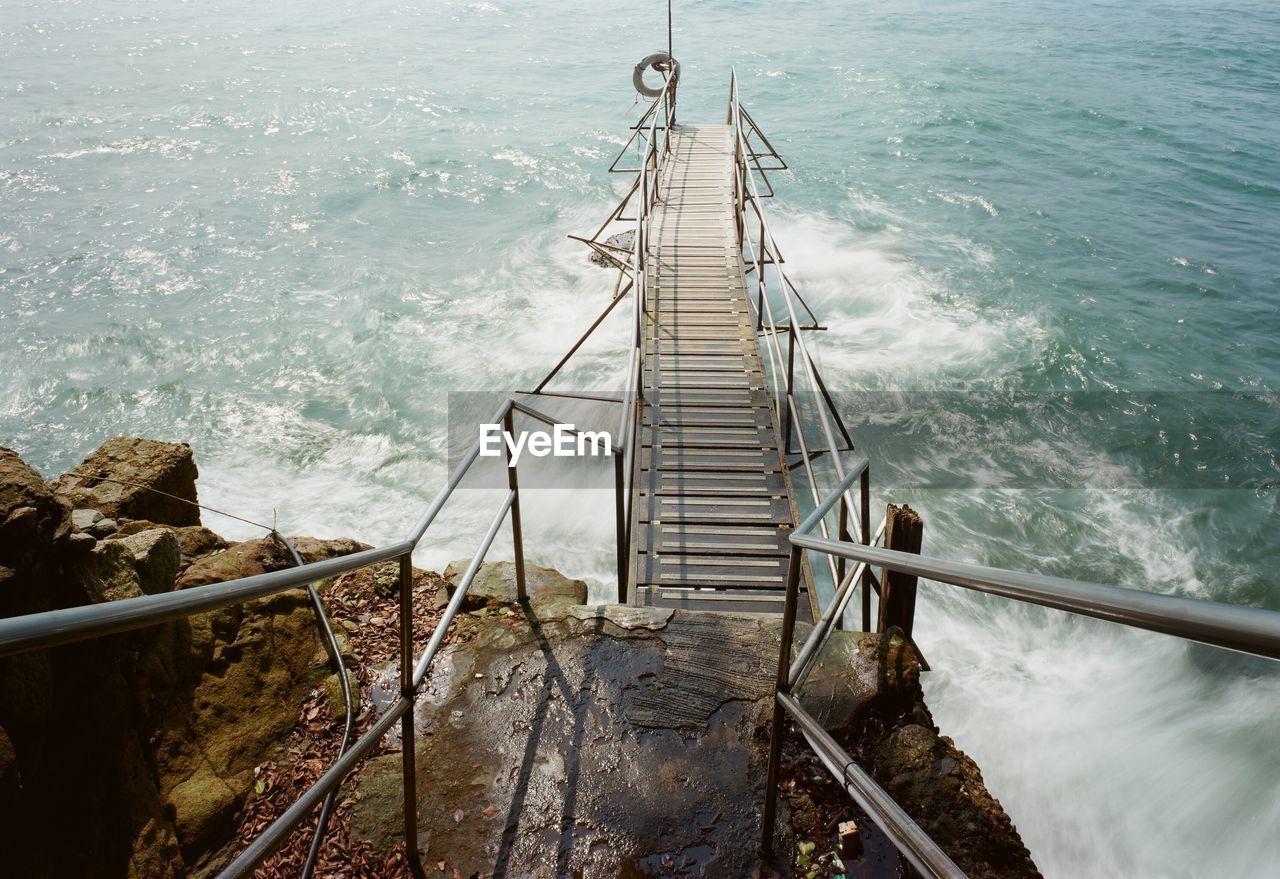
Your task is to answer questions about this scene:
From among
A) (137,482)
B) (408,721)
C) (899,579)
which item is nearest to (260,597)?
(408,721)

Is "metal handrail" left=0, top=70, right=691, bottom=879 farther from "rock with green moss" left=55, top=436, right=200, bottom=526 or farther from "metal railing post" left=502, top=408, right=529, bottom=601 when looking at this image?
"rock with green moss" left=55, top=436, right=200, bottom=526

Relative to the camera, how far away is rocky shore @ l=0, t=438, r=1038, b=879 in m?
2.94

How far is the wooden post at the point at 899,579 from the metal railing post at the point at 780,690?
1381 mm

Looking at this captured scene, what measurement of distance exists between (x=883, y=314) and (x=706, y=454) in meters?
11.9

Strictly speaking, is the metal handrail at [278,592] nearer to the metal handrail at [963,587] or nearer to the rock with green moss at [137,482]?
the metal handrail at [963,587]

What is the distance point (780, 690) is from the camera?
9.22 ft

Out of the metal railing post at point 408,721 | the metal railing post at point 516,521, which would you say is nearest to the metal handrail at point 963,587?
the metal railing post at point 408,721

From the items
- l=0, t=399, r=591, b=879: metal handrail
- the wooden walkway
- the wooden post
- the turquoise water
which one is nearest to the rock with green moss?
l=0, t=399, r=591, b=879: metal handrail

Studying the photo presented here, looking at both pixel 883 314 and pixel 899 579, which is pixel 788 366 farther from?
pixel 883 314

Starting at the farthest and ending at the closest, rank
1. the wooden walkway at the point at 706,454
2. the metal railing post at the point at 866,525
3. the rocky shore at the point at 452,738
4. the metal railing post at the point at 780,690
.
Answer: the wooden walkway at the point at 706,454 → the metal railing post at the point at 866,525 → the rocky shore at the point at 452,738 → the metal railing post at the point at 780,690

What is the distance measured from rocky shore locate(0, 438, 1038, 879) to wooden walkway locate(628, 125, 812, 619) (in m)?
1.67

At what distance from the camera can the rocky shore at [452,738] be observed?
116 inches

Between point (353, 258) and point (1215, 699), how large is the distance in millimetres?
20158

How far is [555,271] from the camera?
20.0 metres
